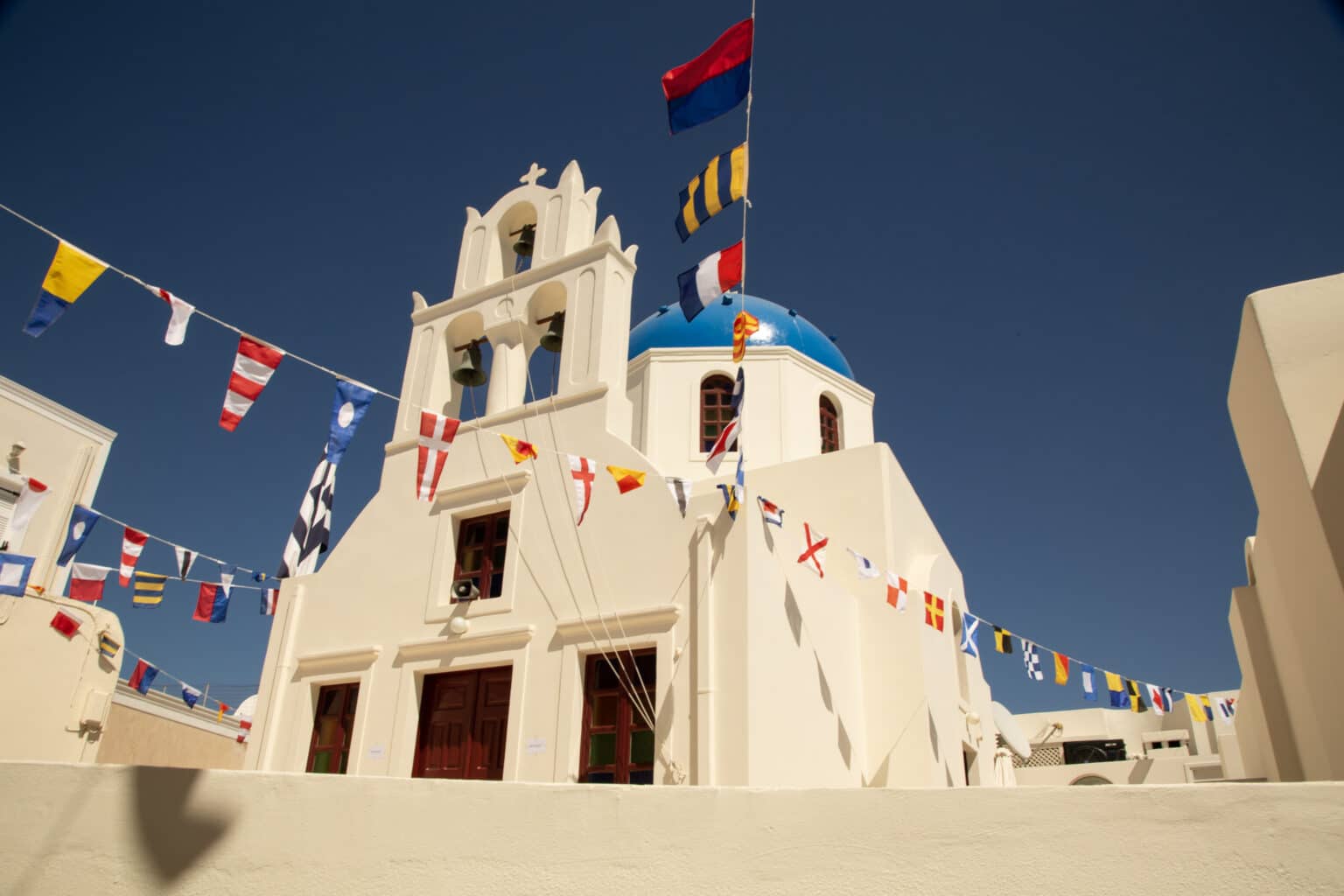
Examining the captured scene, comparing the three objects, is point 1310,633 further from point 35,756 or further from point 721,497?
point 35,756

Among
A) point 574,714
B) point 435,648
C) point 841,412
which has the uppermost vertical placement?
point 841,412

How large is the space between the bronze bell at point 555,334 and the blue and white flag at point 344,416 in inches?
160

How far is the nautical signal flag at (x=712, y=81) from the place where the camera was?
916cm

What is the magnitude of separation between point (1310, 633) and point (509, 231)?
1037cm

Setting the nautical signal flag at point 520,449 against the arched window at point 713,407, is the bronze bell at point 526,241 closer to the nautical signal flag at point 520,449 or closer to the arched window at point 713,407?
the arched window at point 713,407

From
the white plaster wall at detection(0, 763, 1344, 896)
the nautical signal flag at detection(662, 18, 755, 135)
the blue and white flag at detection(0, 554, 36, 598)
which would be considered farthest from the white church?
the white plaster wall at detection(0, 763, 1344, 896)

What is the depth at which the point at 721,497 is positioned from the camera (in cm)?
896

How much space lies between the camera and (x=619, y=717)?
8.86m

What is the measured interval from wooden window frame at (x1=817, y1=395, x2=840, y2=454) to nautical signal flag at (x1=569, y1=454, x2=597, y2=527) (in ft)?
20.5

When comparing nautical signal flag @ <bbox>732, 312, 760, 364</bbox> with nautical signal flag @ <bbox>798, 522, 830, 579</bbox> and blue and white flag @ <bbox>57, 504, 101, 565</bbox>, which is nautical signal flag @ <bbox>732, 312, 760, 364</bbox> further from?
blue and white flag @ <bbox>57, 504, 101, 565</bbox>

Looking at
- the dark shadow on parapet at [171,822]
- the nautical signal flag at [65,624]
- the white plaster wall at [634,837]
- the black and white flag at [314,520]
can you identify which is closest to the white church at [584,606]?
the black and white flag at [314,520]

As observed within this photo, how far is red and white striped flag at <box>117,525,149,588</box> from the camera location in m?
11.1

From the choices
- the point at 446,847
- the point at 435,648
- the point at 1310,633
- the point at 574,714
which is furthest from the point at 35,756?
the point at 1310,633

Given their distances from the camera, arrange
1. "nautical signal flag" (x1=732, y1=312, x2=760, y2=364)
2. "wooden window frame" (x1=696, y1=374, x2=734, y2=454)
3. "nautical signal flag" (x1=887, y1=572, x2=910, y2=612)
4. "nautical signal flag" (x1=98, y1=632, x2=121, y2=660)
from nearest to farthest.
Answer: "nautical signal flag" (x1=732, y1=312, x2=760, y2=364) → "nautical signal flag" (x1=887, y1=572, x2=910, y2=612) → "nautical signal flag" (x1=98, y1=632, x2=121, y2=660) → "wooden window frame" (x1=696, y1=374, x2=734, y2=454)
